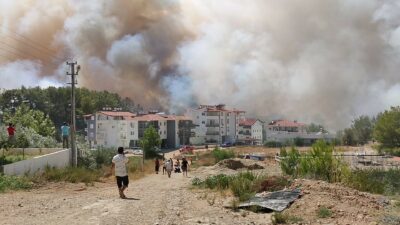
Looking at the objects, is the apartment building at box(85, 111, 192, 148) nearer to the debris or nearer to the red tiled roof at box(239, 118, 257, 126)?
the red tiled roof at box(239, 118, 257, 126)

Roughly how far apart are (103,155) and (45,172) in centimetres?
2418

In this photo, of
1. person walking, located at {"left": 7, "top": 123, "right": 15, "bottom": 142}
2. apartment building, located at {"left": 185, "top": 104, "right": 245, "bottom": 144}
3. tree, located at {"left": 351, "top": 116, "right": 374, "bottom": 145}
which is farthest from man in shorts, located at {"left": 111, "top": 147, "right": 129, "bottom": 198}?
tree, located at {"left": 351, "top": 116, "right": 374, "bottom": 145}

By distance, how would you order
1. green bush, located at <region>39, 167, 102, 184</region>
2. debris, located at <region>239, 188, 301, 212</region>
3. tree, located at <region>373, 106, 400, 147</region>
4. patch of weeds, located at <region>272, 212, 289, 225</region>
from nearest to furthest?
1. patch of weeds, located at <region>272, 212, 289, 225</region>
2. debris, located at <region>239, 188, 301, 212</region>
3. green bush, located at <region>39, 167, 102, 184</region>
4. tree, located at <region>373, 106, 400, 147</region>

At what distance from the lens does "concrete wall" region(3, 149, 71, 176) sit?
771 inches

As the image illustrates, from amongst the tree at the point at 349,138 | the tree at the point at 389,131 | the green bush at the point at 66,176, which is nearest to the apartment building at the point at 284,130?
the tree at the point at 349,138

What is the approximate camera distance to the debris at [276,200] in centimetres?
1241

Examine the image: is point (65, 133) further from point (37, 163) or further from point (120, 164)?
point (120, 164)

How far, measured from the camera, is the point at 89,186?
19.5 m

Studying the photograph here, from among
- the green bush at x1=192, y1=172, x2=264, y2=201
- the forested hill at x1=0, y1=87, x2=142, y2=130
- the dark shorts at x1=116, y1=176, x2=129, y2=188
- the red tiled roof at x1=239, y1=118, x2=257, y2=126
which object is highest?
the forested hill at x1=0, y1=87, x2=142, y2=130

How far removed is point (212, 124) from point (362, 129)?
122ft

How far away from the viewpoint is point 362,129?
126m

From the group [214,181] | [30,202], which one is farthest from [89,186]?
[30,202]

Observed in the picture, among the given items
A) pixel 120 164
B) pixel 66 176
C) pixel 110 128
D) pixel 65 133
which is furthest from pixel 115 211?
pixel 110 128

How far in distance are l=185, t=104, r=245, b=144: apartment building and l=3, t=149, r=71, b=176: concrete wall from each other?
3425 inches
